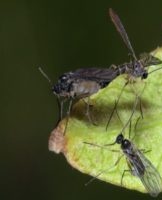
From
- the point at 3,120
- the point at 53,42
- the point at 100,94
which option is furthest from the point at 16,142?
the point at 100,94

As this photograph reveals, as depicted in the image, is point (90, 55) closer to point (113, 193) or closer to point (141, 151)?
point (113, 193)

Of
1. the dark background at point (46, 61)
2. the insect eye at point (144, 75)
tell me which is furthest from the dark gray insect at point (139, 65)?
the dark background at point (46, 61)

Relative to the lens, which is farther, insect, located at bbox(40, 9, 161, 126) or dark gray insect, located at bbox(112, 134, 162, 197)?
insect, located at bbox(40, 9, 161, 126)

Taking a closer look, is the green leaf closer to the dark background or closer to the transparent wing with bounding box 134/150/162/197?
the transparent wing with bounding box 134/150/162/197

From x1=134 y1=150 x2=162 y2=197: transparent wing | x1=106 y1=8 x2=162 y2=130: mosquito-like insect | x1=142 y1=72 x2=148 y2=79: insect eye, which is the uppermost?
x1=106 y1=8 x2=162 y2=130: mosquito-like insect

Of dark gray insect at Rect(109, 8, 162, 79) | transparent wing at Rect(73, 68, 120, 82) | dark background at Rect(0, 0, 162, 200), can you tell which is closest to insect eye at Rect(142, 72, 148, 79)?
dark gray insect at Rect(109, 8, 162, 79)

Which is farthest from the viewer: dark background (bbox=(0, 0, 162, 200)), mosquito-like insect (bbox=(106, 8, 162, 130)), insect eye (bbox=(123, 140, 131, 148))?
dark background (bbox=(0, 0, 162, 200))

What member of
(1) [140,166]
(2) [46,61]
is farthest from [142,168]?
(2) [46,61]
